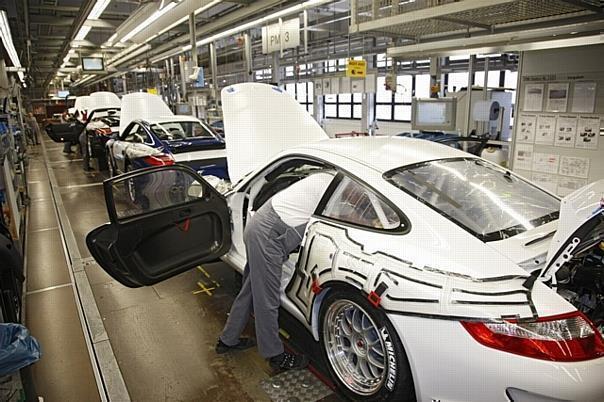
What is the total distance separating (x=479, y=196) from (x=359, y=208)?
663mm

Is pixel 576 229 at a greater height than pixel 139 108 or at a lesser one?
lesser

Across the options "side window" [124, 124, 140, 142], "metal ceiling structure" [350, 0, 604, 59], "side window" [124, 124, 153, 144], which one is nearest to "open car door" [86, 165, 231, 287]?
"metal ceiling structure" [350, 0, 604, 59]

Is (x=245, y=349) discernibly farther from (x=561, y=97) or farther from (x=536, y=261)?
(x=561, y=97)

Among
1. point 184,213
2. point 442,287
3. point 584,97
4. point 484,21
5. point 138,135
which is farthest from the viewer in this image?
point 138,135

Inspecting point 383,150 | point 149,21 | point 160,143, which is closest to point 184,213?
point 383,150

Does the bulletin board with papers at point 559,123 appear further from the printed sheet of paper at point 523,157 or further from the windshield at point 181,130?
the windshield at point 181,130

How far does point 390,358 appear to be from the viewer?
2.15 m

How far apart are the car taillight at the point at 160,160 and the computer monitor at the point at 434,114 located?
3574 millimetres

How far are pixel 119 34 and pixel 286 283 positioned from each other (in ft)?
27.6

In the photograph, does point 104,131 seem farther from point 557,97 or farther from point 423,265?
point 423,265

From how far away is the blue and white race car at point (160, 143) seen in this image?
668cm

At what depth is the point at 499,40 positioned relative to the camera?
400cm

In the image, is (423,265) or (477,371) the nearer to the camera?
(477,371)

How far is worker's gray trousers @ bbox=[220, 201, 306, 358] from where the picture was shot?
2.64m
